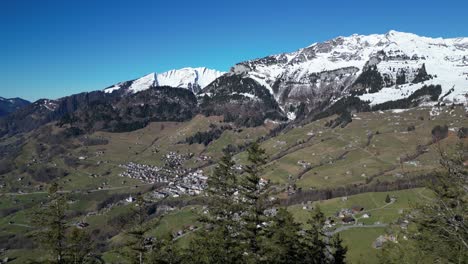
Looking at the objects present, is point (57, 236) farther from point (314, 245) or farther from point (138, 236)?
point (314, 245)

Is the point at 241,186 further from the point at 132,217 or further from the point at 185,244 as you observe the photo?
the point at 185,244

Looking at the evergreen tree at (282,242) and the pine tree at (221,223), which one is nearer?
the pine tree at (221,223)

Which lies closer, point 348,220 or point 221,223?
point 221,223

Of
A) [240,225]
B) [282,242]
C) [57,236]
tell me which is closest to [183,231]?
[282,242]

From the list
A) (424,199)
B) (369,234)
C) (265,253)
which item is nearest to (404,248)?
(424,199)

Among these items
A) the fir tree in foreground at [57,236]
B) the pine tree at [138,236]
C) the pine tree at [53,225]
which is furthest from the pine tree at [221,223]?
the pine tree at [53,225]

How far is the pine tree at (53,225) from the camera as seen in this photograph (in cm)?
3212

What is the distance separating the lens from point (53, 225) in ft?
107

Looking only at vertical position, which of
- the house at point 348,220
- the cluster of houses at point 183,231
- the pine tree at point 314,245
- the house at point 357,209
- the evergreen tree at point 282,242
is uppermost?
the evergreen tree at point 282,242

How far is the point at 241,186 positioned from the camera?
132 feet

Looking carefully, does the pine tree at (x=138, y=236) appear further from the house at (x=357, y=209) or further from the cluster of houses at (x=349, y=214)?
the house at (x=357, y=209)

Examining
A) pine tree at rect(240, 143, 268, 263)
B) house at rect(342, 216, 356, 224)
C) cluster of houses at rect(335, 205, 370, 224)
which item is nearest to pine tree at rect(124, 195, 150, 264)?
pine tree at rect(240, 143, 268, 263)

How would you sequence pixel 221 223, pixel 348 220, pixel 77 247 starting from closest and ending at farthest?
pixel 77 247 < pixel 221 223 < pixel 348 220

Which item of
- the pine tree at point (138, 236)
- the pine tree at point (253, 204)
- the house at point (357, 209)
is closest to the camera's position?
the pine tree at point (138, 236)
